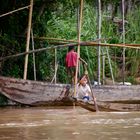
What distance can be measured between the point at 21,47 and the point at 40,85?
2635 mm

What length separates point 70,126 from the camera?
8562mm

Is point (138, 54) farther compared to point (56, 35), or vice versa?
point (138, 54)

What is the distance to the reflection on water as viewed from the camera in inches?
285

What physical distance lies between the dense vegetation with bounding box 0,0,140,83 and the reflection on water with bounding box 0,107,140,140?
4161 millimetres

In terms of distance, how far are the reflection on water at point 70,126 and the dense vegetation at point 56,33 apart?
4161 mm

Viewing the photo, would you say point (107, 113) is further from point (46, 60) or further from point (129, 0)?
point (129, 0)

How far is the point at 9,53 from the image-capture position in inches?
590

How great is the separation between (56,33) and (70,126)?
920cm

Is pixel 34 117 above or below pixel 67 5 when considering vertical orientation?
below

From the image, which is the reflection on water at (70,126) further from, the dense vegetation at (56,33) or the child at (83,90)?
the dense vegetation at (56,33)

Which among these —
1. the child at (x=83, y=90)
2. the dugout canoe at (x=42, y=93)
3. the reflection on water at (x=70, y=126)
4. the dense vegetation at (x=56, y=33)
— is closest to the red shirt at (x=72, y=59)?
the dugout canoe at (x=42, y=93)

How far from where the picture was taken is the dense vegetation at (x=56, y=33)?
15.0m

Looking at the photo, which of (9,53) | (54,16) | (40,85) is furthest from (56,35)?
(40,85)

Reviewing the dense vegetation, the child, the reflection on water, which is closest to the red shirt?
the child
